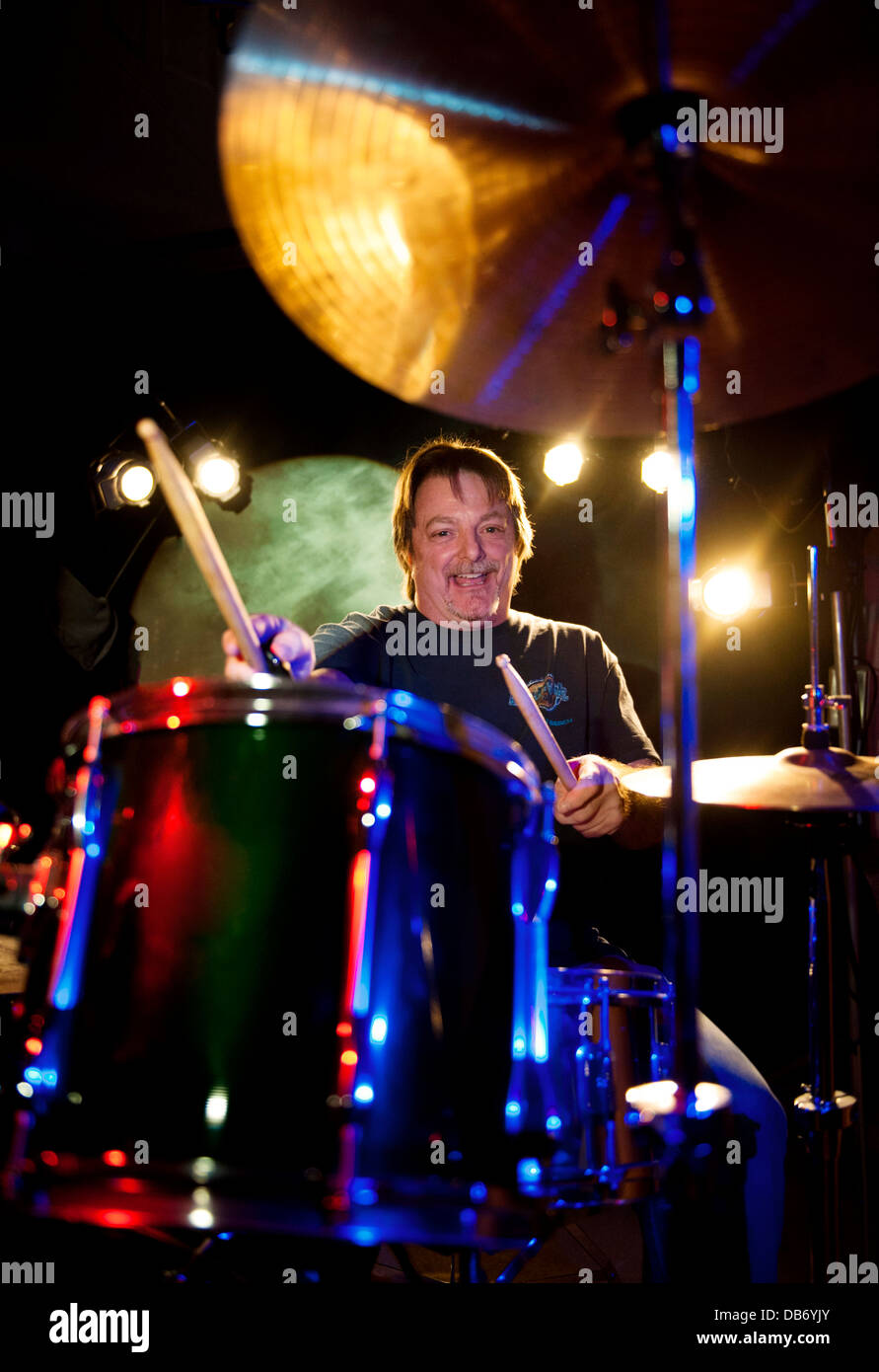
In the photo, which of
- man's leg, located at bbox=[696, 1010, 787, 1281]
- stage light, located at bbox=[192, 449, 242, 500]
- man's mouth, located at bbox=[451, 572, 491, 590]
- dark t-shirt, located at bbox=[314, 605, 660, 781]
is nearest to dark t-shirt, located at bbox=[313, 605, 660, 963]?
dark t-shirt, located at bbox=[314, 605, 660, 781]

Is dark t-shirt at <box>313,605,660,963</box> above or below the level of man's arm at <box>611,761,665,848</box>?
above

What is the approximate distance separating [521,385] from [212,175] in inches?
77.7

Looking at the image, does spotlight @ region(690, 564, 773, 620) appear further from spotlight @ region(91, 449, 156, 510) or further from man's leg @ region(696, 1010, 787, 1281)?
spotlight @ region(91, 449, 156, 510)

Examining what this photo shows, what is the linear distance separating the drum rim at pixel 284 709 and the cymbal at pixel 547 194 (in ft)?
1.59

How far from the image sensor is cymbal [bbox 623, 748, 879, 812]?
1.30 meters

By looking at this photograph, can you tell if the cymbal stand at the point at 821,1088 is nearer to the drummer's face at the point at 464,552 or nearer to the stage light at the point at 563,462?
the drummer's face at the point at 464,552

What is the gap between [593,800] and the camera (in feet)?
4.95

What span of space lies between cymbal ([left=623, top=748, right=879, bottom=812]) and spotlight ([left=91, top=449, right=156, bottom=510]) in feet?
6.81

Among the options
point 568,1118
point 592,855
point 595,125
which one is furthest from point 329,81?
point 592,855

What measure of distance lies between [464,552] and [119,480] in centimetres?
130

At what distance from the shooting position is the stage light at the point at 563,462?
2750mm

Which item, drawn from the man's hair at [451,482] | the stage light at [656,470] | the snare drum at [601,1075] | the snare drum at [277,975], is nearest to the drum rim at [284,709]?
the snare drum at [277,975]

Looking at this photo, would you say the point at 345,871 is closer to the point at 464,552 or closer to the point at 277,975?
the point at 277,975

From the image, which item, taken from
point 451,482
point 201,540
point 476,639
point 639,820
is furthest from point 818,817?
point 451,482
